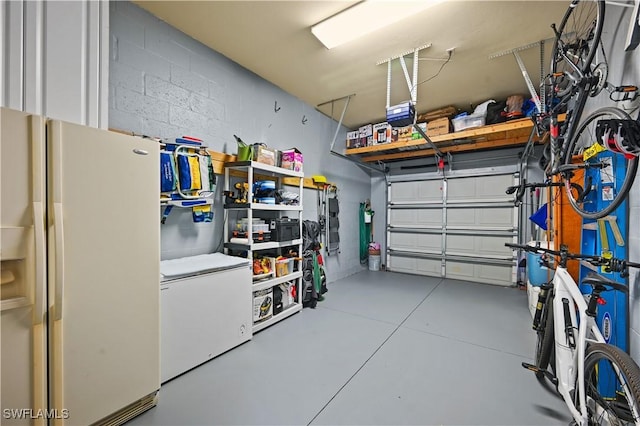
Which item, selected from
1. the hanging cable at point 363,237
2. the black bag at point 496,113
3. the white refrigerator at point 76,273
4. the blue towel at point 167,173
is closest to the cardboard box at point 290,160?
the blue towel at point 167,173

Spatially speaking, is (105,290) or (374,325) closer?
(105,290)

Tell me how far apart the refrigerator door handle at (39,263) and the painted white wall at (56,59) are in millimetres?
899

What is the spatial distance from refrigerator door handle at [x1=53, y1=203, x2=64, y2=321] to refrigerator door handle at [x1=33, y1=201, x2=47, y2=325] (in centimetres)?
5

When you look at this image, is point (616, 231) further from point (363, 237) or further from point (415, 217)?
point (363, 237)

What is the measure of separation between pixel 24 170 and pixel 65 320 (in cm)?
76

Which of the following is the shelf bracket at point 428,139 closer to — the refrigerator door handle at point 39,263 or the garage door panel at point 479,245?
the garage door panel at point 479,245

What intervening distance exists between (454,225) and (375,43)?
3.84 m

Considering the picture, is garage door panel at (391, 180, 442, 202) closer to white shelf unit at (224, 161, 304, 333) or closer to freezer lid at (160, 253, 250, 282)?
white shelf unit at (224, 161, 304, 333)


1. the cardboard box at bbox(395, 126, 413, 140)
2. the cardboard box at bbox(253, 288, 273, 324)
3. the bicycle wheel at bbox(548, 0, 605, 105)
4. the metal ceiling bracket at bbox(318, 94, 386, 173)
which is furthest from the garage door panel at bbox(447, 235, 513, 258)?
the cardboard box at bbox(253, 288, 273, 324)

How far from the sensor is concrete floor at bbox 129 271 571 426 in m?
1.55

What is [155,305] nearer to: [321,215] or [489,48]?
[321,215]

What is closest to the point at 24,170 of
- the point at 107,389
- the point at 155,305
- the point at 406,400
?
the point at 155,305

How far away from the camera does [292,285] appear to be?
323 cm

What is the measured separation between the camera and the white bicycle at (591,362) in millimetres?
1062
